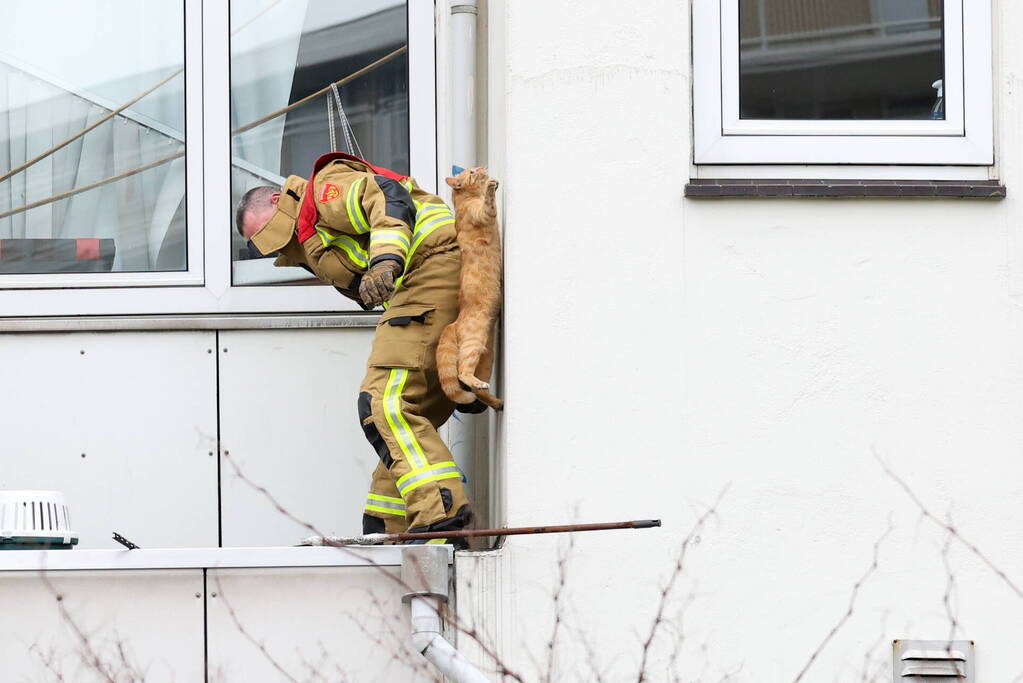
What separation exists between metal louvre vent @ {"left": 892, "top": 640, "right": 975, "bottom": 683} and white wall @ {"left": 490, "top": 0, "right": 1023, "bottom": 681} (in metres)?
0.04

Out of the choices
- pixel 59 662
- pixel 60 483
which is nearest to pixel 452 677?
pixel 59 662

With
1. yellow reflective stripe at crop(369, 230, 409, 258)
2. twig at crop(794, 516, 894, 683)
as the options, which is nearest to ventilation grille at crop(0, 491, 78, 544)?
yellow reflective stripe at crop(369, 230, 409, 258)

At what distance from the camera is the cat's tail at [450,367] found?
605cm

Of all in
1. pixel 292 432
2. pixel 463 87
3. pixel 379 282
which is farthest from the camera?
pixel 292 432

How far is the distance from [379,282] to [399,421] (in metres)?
0.51

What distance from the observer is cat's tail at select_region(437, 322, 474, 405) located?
6.05 m

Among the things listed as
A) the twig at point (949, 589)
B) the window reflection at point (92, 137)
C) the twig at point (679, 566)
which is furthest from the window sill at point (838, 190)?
the window reflection at point (92, 137)

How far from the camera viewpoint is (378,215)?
6129 millimetres

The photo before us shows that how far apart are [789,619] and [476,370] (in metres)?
1.26

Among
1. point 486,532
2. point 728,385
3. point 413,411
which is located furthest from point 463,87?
point 486,532

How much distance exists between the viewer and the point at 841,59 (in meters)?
5.94

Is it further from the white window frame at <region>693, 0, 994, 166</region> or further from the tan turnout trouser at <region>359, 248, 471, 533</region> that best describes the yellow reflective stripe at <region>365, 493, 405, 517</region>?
the white window frame at <region>693, 0, 994, 166</region>

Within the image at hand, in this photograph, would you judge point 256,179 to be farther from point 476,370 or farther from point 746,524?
point 746,524

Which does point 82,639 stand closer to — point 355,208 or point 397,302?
point 397,302
